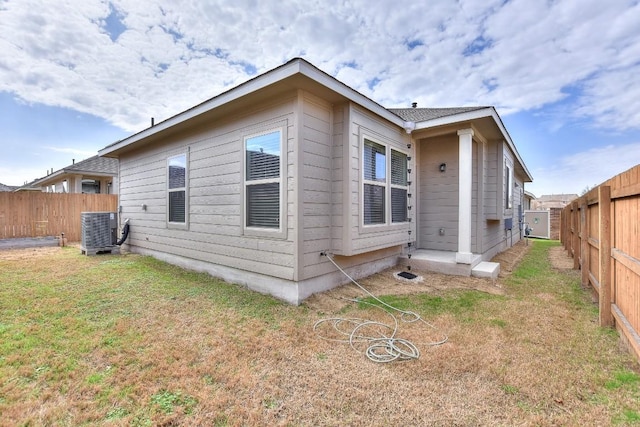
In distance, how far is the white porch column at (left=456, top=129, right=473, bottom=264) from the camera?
5.14 meters

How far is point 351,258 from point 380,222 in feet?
2.72

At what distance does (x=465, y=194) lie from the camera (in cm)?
517

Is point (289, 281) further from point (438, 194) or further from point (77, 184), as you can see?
point (77, 184)

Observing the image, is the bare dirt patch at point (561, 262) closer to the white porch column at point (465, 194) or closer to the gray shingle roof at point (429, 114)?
the white porch column at point (465, 194)

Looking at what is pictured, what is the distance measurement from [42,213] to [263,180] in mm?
11141

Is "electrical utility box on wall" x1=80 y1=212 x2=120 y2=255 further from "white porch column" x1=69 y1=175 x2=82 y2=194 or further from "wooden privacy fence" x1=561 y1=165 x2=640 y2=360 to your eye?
"wooden privacy fence" x1=561 y1=165 x2=640 y2=360

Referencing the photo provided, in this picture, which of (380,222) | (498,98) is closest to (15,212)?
(380,222)

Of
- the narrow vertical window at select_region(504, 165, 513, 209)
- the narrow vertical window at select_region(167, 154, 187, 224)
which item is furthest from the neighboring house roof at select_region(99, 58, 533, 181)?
the narrow vertical window at select_region(504, 165, 513, 209)

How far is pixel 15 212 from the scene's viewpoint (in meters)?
9.85

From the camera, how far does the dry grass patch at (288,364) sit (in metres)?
1.73

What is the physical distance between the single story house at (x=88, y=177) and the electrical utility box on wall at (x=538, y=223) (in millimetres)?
21148

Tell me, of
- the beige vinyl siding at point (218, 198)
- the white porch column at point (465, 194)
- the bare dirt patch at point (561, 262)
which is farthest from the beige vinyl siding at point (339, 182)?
the bare dirt patch at point (561, 262)

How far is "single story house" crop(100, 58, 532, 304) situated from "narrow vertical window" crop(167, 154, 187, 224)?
1.6 inches

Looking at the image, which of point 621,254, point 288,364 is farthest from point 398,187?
point 288,364
